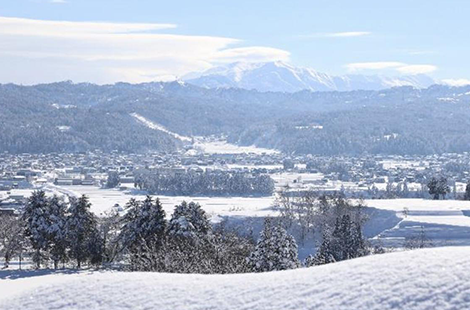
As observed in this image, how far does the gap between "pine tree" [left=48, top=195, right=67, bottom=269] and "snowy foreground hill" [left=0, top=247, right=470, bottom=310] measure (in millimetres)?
22885

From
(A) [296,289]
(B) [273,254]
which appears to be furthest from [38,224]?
(A) [296,289]

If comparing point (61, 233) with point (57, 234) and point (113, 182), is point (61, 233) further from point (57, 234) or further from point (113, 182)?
point (113, 182)

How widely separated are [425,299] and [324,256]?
2252 cm

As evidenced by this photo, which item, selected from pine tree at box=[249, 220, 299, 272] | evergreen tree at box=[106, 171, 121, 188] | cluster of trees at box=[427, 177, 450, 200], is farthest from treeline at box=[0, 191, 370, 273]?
evergreen tree at box=[106, 171, 121, 188]

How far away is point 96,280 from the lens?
17.8 m

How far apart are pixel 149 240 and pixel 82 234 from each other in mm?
6380

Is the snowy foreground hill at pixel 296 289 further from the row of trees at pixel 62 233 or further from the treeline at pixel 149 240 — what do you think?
the row of trees at pixel 62 233

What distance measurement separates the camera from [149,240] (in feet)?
118

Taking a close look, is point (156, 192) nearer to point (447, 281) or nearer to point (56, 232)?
point (56, 232)

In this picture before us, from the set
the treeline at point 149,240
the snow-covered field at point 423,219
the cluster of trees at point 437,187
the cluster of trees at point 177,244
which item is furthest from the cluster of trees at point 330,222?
the cluster of trees at point 437,187

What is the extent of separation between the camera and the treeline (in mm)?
29156

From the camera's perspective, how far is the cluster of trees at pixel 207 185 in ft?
383

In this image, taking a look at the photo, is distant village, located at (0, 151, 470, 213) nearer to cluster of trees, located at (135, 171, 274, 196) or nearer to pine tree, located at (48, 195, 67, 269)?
cluster of trees, located at (135, 171, 274, 196)

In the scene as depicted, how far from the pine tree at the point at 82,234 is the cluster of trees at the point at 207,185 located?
74518 mm
